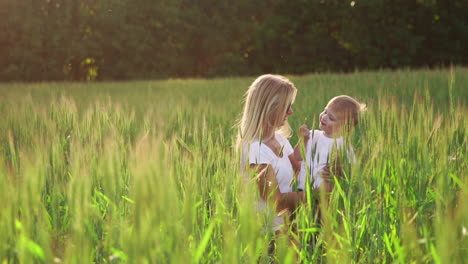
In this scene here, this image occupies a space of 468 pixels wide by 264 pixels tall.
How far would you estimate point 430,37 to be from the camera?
65.4 feet

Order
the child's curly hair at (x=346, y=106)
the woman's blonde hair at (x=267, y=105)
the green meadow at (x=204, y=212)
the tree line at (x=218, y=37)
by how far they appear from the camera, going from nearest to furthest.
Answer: the green meadow at (x=204, y=212), the woman's blonde hair at (x=267, y=105), the child's curly hair at (x=346, y=106), the tree line at (x=218, y=37)

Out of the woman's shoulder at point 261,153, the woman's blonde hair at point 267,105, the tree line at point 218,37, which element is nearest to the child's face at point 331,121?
the woman's blonde hair at point 267,105

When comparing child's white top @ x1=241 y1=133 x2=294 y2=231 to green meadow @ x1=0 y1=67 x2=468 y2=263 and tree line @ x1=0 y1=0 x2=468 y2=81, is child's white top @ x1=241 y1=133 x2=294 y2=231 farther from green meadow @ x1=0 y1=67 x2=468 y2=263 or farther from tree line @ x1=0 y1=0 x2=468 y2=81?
tree line @ x1=0 y1=0 x2=468 y2=81

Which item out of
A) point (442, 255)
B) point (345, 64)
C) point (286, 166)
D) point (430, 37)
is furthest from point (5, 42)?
point (442, 255)

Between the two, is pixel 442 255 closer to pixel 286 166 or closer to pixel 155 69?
pixel 286 166

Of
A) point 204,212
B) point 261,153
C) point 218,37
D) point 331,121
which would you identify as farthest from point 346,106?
point 218,37

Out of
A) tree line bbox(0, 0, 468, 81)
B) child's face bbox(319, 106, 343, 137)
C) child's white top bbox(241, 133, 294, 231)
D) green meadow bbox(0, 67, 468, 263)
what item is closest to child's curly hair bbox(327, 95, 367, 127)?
child's face bbox(319, 106, 343, 137)

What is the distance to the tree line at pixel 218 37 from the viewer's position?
18.5m

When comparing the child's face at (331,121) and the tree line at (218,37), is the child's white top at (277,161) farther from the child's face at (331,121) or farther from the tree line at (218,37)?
the tree line at (218,37)

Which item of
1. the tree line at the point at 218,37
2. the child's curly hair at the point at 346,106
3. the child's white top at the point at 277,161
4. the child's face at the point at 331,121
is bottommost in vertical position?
the child's white top at the point at 277,161

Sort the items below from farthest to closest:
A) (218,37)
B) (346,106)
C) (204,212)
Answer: (218,37), (346,106), (204,212)

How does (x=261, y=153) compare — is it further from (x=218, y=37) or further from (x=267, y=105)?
(x=218, y=37)

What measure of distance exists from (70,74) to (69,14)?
86.2 inches

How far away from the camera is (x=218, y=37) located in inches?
786
